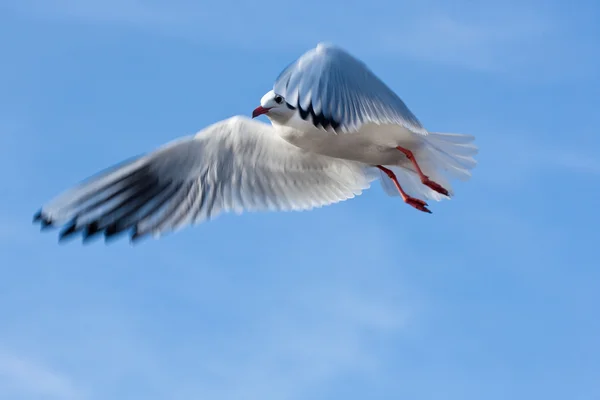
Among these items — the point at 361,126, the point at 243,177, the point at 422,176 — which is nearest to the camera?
the point at 361,126

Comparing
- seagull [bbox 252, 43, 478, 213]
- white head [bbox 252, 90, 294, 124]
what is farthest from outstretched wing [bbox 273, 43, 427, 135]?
white head [bbox 252, 90, 294, 124]

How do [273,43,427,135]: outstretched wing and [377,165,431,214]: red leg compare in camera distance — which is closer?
[273,43,427,135]: outstretched wing

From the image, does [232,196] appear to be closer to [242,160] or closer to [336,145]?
[242,160]

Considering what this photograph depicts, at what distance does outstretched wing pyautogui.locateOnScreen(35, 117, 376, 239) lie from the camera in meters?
8.66

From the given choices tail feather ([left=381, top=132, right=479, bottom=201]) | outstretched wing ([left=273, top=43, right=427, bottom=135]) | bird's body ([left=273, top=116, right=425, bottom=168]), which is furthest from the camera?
tail feather ([left=381, top=132, right=479, bottom=201])

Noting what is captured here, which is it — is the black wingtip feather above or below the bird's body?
below

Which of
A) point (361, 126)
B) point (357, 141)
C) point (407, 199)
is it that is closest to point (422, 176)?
point (407, 199)

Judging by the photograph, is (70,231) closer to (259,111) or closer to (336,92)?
(259,111)

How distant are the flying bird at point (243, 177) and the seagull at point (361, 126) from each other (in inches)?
0.4

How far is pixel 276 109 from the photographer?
816 cm

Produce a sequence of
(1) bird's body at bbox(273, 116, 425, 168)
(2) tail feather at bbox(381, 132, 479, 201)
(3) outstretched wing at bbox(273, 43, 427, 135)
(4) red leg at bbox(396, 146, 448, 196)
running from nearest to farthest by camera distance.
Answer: (3) outstretched wing at bbox(273, 43, 427, 135), (1) bird's body at bbox(273, 116, 425, 168), (4) red leg at bbox(396, 146, 448, 196), (2) tail feather at bbox(381, 132, 479, 201)

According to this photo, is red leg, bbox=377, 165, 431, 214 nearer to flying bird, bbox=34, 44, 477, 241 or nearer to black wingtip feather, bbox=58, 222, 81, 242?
flying bird, bbox=34, 44, 477, 241

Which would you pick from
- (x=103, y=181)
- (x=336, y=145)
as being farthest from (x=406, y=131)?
(x=103, y=181)

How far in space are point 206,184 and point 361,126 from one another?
4.98 ft
